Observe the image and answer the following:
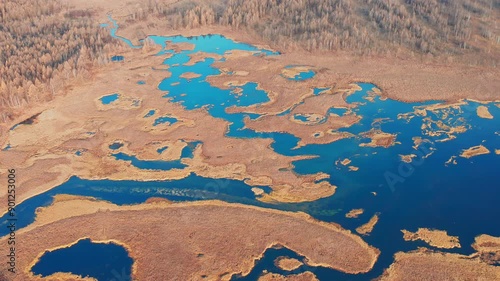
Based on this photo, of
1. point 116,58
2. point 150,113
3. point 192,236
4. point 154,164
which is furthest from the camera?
point 116,58

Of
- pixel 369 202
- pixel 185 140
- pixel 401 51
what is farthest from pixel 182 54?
pixel 369 202

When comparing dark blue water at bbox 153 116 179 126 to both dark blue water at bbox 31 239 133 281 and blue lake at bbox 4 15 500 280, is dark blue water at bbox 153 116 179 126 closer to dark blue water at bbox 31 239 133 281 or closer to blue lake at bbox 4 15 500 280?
blue lake at bbox 4 15 500 280

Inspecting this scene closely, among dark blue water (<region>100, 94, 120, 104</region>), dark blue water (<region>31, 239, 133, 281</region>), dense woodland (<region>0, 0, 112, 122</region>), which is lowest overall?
→ dark blue water (<region>31, 239, 133, 281</region>)

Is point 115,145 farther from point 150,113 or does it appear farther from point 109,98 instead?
point 109,98

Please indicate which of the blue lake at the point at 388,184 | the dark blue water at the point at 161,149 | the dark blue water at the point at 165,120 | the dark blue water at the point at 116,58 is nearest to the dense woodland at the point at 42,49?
the dark blue water at the point at 116,58

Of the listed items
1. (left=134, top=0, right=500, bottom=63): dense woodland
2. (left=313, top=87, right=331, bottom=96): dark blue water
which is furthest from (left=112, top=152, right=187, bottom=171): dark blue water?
(left=134, top=0, right=500, bottom=63): dense woodland

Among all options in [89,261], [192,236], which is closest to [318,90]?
[192,236]
